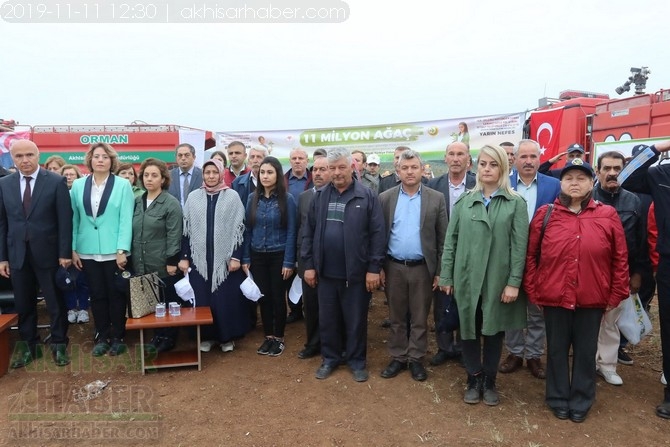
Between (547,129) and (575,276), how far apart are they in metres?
6.21

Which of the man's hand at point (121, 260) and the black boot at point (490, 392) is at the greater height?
the man's hand at point (121, 260)

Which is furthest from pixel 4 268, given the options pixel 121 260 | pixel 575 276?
pixel 575 276

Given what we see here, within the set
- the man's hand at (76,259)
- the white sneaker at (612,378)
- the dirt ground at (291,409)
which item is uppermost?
the man's hand at (76,259)

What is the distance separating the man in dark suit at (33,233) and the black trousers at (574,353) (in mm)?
4247

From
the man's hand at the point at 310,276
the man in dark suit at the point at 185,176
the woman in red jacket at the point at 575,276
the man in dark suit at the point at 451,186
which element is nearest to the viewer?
the woman in red jacket at the point at 575,276

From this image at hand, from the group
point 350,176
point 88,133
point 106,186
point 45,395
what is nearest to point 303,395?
point 350,176

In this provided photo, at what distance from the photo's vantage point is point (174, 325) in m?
4.05

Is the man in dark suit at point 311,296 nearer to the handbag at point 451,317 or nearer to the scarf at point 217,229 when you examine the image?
the scarf at point 217,229

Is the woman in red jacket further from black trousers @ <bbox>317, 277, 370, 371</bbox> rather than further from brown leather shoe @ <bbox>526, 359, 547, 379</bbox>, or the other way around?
black trousers @ <bbox>317, 277, 370, 371</bbox>

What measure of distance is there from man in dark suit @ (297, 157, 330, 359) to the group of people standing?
2cm

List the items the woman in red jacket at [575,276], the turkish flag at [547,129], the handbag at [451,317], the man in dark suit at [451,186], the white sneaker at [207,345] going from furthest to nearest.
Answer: the turkish flag at [547,129] → the white sneaker at [207,345] → the man in dark suit at [451,186] → the handbag at [451,317] → the woman in red jacket at [575,276]

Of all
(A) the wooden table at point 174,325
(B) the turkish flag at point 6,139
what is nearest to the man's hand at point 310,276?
(A) the wooden table at point 174,325

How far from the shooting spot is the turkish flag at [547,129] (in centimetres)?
837

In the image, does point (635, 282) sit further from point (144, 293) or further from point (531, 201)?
point (144, 293)
